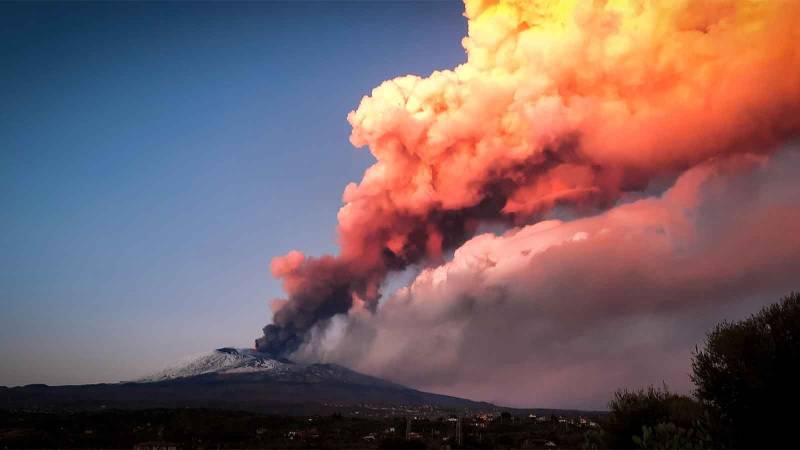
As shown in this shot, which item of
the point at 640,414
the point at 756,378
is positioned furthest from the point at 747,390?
the point at 640,414

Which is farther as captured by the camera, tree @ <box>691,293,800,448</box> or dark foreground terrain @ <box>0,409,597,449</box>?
dark foreground terrain @ <box>0,409,597,449</box>

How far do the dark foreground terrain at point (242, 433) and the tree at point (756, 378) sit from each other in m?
25.0

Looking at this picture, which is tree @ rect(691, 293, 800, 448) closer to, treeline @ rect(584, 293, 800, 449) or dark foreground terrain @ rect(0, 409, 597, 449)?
treeline @ rect(584, 293, 800, 449)

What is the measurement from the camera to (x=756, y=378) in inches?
627

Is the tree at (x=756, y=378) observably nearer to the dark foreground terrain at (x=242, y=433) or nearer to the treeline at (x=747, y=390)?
the treeline at (x=747, y=390)

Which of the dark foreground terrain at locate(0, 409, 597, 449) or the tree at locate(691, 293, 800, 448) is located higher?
the tree at locate(691, 293, 800, 448)

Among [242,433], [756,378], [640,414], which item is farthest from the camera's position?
[242,433]

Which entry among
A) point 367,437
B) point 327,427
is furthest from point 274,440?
point 327,427

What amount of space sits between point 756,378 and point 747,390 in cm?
48

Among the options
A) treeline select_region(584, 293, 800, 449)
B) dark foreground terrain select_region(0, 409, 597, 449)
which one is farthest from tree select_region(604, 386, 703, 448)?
dark foreground terrain select_region(0, 409, 597, 449)

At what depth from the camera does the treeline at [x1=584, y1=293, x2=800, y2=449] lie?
15.2 metres

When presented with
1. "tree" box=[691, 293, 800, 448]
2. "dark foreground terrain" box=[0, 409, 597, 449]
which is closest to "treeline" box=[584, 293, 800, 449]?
"tree" box=[691, 293, 800, 448]

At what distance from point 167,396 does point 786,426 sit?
209 meters

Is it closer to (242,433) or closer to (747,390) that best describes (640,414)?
(747,390)
